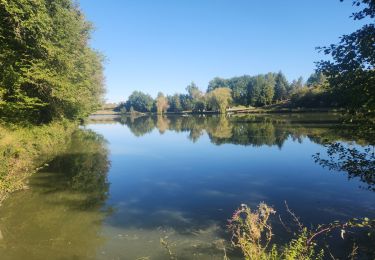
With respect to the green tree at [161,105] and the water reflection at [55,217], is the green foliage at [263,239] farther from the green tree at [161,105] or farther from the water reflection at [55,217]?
the green tree at [161,105]

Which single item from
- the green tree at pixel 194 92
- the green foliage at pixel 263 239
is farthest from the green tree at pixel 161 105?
the green foliage at pixel 263 239

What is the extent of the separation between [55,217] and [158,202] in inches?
172

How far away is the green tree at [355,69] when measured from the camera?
834 centimetres

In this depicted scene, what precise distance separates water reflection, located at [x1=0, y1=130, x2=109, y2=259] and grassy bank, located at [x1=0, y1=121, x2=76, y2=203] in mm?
787

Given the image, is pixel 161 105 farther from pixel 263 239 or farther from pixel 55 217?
pixel 263 239

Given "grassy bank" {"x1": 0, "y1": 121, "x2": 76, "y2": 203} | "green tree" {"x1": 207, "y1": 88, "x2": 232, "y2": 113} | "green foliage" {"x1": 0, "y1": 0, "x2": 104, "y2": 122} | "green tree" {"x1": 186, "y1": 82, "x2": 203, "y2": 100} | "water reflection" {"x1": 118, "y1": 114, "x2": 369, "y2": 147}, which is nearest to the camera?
"grassy bank" {"x1": 0, "y1": 121, "x2": 76, "y2": 203}

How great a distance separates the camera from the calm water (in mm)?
9781

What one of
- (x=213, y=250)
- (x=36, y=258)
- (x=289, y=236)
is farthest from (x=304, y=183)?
(x=36, y=258)

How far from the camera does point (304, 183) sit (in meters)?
17.4

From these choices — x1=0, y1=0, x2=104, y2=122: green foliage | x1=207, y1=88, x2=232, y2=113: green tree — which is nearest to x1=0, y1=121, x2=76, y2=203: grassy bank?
x1=0, y1=0, x2=104, y2=122: green foliage

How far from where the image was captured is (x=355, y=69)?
8.66 meters

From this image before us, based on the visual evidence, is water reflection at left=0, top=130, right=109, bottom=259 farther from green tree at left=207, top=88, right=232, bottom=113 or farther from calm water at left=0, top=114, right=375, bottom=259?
green tree at left=207, top=88, right=232, bottom=113

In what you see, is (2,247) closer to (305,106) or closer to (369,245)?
(369,245)

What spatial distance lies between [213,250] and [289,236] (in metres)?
2.54
